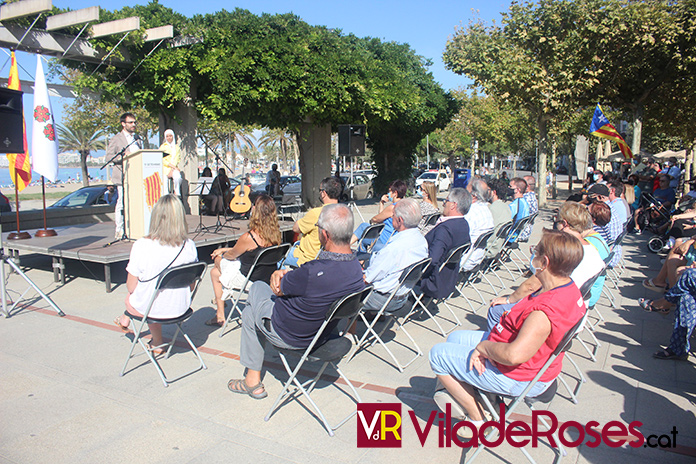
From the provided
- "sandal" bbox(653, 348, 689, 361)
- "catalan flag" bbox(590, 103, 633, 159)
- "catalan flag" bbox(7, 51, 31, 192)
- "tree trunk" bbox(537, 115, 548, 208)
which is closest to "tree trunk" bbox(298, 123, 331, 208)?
"tree trunk" bbox(537, 115, 548, 208)

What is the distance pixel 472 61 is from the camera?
56.9 feet

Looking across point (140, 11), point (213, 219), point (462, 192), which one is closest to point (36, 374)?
point (462, 192)

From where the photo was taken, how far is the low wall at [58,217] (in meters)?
9.46

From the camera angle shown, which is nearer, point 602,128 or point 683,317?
point 683,317

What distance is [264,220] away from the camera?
4.82 m

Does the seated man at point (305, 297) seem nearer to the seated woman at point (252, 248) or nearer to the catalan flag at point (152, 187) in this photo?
the seated woman at point (252, 248)

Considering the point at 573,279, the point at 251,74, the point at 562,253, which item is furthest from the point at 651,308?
the point at 251,74

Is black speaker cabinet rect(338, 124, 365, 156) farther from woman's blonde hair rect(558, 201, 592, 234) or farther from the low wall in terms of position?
woman's blonde hair rect(558, 201, 592, 234)

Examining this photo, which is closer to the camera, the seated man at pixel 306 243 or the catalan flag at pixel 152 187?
the seated man at pixel 306 243

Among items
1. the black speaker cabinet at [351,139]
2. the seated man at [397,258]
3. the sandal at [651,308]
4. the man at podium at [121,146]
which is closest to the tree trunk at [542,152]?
the black speaker cabinet at [351,139]

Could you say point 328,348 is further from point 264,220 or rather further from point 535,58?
point 535,58

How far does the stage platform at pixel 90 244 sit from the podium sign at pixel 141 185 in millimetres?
456

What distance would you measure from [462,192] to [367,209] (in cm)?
1369

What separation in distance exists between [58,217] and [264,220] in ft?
25.5
